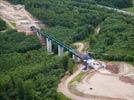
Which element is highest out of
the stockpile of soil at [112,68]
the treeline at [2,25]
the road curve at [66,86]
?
the treeline at [2,25]

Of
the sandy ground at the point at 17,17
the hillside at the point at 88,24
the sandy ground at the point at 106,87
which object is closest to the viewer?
the sandy ground at the point at 106,87

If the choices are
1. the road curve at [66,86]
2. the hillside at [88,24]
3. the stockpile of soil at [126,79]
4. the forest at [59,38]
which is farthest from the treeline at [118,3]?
the stockpile of soil at [126,79]

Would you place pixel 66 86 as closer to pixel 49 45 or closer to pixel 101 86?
pixel 101 86

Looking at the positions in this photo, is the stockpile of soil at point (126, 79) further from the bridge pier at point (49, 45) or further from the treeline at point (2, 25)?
the treeline at point (2, 25)

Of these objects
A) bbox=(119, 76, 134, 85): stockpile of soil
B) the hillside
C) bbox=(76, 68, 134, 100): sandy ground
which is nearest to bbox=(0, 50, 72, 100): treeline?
bbox=(76, 68, 134, 100): sandy ground

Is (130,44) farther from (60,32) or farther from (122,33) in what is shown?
(60,32)

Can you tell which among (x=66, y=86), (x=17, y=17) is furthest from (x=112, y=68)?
(x=17, y=17)
